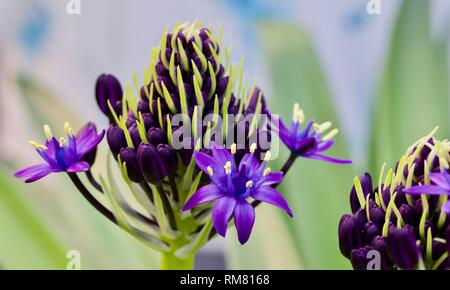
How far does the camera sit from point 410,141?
3.79 feet

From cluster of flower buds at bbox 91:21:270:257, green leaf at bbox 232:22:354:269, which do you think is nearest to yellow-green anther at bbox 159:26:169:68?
cluster of flower buds at bbox 91:21:270:257

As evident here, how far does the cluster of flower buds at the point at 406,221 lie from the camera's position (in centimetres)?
53

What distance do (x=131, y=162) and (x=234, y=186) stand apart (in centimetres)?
10

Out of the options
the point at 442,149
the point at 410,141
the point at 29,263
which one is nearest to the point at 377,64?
the point at 410,141

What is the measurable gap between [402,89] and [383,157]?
169 mm

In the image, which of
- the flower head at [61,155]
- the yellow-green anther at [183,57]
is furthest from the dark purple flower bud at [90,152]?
the yellow-green anther at [183,57]

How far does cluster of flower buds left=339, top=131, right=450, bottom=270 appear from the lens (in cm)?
53

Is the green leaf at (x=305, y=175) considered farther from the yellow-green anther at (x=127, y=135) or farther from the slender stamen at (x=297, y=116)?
the yellow-green anther at (x=127, y=135)

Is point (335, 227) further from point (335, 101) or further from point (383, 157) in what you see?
point (335, 101)

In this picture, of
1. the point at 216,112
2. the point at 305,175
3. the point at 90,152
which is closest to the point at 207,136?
the point at 216,112

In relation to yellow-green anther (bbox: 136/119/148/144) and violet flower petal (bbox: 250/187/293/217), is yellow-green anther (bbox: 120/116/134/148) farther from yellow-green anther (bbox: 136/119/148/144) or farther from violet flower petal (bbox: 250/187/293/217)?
violet flower petal (bbox: 250/187/293/217)

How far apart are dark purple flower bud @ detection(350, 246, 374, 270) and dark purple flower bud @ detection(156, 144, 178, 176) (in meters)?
0.18

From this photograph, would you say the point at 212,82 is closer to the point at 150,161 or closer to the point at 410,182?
the point at 150,161
